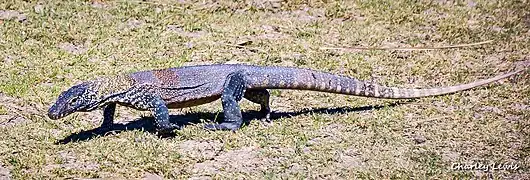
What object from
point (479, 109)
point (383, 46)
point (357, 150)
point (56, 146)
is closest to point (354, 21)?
point (383, 46)

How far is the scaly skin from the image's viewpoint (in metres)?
6.29

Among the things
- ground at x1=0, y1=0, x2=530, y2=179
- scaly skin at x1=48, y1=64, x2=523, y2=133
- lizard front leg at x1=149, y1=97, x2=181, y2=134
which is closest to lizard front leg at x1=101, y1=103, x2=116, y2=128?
scaly skin at x1=48, y1=64, x2=523, y2=133

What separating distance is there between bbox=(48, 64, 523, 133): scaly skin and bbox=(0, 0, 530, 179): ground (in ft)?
0.68

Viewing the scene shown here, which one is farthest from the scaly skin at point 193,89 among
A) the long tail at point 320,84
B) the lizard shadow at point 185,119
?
the lizard shadow at point 185,119

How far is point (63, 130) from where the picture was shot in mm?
6656

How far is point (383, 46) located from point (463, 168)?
3474 mm

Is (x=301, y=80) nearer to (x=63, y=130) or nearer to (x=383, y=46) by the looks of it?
(x=63, y=130)

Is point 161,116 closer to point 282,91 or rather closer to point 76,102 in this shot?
point 76,102

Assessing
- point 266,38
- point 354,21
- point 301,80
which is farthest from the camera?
Result: point 354,21

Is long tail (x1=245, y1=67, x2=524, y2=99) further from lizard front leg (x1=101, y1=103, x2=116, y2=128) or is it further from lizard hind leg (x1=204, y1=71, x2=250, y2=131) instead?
lizard front leg (x1=101, y1=103, x2=116, y2=128)

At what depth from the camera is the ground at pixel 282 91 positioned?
19.8 ft

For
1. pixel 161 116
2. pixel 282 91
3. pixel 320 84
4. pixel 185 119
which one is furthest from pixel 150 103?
pixel 282 91

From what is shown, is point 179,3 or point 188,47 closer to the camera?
point 188,47

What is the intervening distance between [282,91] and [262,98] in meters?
0.89
